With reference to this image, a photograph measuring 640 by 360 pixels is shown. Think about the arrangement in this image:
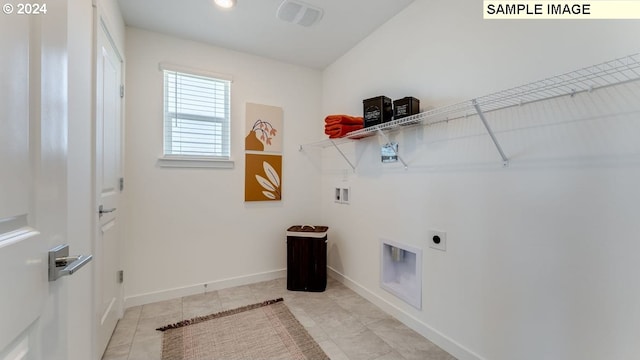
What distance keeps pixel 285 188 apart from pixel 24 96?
2.56m

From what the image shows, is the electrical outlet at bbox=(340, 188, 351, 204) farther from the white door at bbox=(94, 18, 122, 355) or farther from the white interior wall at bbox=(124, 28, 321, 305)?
the white door at bbox=(94, 18, 122, 355)

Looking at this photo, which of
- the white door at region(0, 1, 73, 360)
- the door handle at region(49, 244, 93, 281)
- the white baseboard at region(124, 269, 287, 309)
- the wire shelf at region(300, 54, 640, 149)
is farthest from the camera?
the white baseboard at region(124, 269, 287, 309)

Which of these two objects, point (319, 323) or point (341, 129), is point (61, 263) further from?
point (341, 129)

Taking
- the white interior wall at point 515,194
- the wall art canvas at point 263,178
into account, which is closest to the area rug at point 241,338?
the white interior wall at point 515,194

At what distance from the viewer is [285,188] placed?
10.2 feet

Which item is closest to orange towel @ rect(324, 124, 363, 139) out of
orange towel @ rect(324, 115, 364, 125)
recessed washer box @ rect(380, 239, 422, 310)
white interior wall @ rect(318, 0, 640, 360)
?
orange towel @ rect(324, 115, 364, 125)

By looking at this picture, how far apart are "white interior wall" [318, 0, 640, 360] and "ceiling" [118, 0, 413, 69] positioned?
263 mm

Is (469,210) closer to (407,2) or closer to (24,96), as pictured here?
(407,2)

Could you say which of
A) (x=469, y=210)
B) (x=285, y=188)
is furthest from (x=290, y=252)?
(x=469, y=210)

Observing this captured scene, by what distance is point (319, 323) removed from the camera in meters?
2.13

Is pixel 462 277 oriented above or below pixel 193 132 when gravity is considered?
below

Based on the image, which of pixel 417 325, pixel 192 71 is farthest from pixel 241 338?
pixel 192 71

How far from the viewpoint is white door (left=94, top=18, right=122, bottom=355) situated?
5.29ft

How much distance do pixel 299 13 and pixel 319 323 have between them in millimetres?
2548
